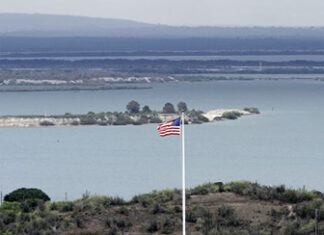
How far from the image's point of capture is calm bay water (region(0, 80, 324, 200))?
5012cm

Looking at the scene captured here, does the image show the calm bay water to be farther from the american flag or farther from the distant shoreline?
the american flag

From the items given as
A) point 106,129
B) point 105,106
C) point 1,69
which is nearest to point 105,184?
point 106,129

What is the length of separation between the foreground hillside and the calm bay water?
12.0 metres

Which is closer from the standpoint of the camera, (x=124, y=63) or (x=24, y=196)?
(x=24, y=196)

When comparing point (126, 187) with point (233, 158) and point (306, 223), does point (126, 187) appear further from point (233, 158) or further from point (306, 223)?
point (306, 223)

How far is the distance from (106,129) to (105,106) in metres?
15.6

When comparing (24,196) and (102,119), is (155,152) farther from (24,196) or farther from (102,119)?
(24,196)

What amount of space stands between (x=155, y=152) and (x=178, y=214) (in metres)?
29.3

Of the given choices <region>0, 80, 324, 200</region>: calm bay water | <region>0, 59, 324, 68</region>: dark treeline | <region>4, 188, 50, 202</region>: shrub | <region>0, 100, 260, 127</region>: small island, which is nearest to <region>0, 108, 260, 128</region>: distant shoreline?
<region>0, 100, 260, 127</region>: small island

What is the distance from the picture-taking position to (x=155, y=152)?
6062 cm

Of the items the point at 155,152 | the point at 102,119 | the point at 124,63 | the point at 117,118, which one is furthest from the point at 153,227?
the point at 124,63

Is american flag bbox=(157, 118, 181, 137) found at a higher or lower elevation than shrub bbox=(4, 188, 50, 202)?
higher

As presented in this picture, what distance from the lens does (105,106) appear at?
288ft

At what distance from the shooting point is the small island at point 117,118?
74.1 meters
